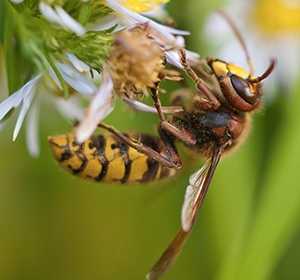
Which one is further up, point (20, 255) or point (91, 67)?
point (91, 67)

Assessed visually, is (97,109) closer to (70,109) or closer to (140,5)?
(140,5)

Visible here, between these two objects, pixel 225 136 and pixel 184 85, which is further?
pixel 184 85

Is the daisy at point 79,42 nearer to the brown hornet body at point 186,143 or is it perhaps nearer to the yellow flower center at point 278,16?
the brown hornet body at point 186,143

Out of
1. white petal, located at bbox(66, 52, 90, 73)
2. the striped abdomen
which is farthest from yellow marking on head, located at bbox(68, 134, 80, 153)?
white petal, located at bbox(66, 52, 90, 73)

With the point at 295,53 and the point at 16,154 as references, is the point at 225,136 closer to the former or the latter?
the point at 16,154

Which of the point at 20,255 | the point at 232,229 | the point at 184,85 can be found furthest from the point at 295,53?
the point at 20,255

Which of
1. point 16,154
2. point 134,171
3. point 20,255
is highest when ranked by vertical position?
point 134,171

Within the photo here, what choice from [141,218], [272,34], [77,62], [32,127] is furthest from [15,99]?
[272,34]

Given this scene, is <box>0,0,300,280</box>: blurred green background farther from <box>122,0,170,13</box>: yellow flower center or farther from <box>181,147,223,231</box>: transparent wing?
<box>122,0,170,13</box>: yellow flower center
